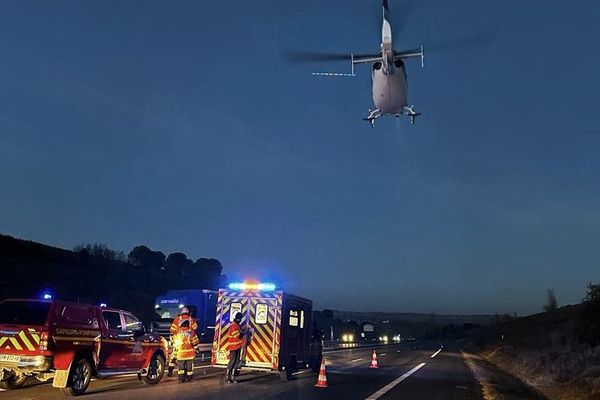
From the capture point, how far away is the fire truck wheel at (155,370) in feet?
49.6

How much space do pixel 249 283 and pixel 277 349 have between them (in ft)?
7.44

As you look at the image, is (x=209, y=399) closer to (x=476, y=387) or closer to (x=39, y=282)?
(x=476, y=387)

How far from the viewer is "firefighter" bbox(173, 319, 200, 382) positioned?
1571cm

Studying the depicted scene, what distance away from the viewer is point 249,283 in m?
18.0

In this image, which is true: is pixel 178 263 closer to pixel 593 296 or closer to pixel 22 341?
pixel 593 296

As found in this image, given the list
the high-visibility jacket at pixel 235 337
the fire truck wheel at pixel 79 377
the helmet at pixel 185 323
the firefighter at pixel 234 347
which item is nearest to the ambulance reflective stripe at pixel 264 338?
the firefighter at pixel 234 347

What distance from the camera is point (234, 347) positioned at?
52.6 feet

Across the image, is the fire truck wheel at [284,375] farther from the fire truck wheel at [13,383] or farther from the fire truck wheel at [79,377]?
the fire truck wheel at [13,383]

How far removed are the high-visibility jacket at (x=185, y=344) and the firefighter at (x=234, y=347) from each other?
102cm

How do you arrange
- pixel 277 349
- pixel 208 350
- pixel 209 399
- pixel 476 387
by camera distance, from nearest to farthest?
1. pixel 209 399
2. pixel 277 349
3. pixel 476 387
4. pixel 208 350

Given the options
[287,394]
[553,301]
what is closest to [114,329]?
[287,394]

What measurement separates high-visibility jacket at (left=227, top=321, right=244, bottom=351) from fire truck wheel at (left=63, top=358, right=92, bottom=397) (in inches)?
165

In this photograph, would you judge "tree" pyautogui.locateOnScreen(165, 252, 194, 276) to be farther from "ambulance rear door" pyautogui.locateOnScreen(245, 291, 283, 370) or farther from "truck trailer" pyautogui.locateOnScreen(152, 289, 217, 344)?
"ambulance rear door" pyautogui.locateOnScreen(245, 291, 283, 370)

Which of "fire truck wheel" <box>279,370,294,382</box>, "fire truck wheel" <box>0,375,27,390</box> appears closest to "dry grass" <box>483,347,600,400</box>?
"fire truck wheel" <box>279,370,294,382</box>
